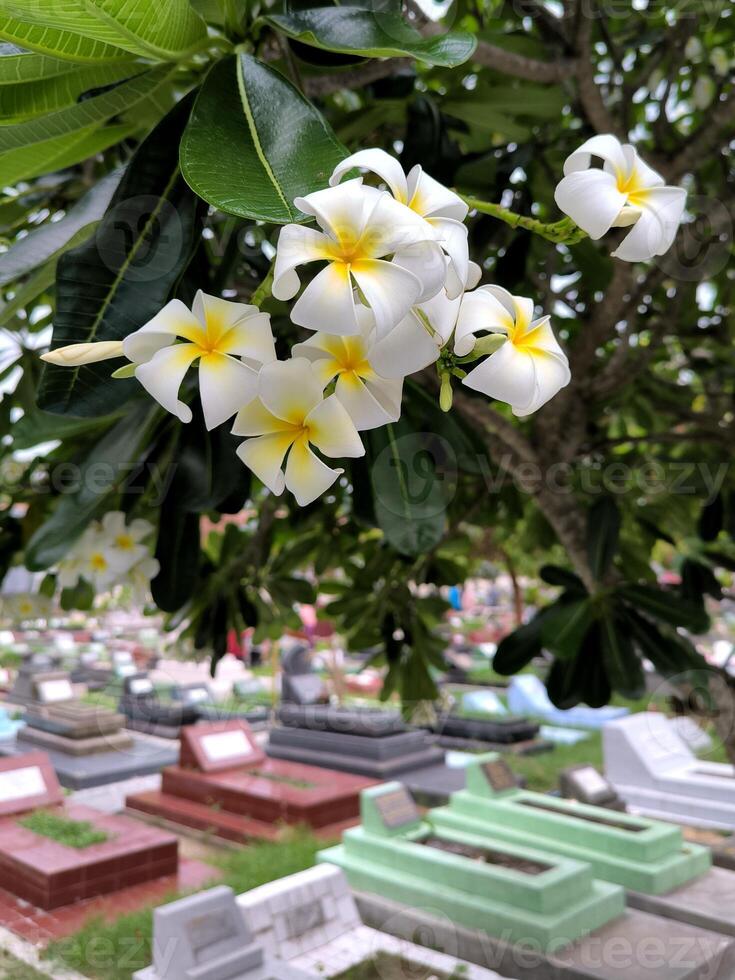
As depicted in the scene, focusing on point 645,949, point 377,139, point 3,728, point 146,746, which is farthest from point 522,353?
point 3,728

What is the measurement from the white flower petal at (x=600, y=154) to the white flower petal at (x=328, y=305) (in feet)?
0.59

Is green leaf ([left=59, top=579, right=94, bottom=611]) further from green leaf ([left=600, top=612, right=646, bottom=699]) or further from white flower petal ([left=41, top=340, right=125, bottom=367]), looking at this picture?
white flower petal ([left=41, top=340, right=125, bottom=367])

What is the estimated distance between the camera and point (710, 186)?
5.96 ft

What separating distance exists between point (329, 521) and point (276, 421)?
4.91 feet

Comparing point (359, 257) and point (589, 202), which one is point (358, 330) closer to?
point (359, 257)

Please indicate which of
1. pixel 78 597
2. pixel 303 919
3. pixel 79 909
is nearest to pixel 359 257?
pixel 78 597

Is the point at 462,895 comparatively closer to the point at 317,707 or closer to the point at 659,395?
the point at 659,395

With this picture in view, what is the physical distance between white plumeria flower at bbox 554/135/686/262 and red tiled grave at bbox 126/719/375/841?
6.59m

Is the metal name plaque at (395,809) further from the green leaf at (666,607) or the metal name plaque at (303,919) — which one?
the green leaf at (666,607)

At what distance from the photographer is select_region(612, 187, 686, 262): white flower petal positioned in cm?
41

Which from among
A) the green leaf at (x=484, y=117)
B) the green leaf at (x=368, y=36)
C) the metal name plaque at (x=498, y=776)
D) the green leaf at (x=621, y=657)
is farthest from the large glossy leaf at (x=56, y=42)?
the metal name plaque at (x=498, y=776)

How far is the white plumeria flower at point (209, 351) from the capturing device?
13.6 inches

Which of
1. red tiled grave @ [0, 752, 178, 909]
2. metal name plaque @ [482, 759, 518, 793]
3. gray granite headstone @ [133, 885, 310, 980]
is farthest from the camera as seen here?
metal name plaque @ [482, 759, 518, 793]

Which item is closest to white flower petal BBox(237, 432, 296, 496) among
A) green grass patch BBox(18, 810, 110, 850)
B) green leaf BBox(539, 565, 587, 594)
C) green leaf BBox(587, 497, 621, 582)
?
green leaf BBox(587, 497, 621, 582)
